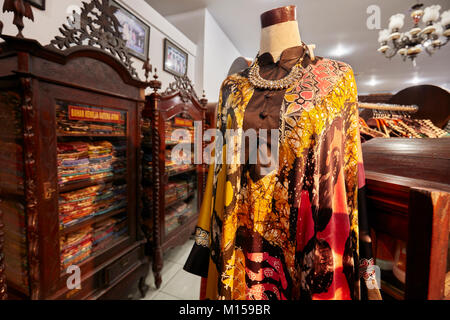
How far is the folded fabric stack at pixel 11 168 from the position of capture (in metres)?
0.97

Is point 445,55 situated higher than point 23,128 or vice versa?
Result: point 445,55

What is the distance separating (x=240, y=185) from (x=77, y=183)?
3.43 ft

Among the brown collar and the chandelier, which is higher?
the chandelier

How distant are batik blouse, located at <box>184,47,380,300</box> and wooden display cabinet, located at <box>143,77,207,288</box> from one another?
1.10 m

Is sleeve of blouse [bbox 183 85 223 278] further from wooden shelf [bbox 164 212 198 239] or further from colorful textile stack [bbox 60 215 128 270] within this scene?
wooden shelf [bbox 164 212 198 239]

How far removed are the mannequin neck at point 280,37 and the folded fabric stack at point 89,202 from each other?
131cm

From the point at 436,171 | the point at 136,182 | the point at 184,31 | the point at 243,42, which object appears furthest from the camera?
the point at 243,42

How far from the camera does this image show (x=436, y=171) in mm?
621

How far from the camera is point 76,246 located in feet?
4.08

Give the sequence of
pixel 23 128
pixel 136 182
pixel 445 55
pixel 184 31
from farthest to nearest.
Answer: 1. pixel 445 55
2. pixel 184 31
3. pixel 136 182
4. pixel 23 128

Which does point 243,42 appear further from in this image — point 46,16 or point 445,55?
point 445,55

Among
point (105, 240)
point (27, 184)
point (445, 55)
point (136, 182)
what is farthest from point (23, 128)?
point (445, 55)

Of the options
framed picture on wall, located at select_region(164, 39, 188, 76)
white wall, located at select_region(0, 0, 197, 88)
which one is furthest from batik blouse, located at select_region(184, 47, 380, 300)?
framed picture on wall, located at select_region(164, 39, 188, 76)

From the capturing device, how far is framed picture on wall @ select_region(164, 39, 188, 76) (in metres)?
2.52
